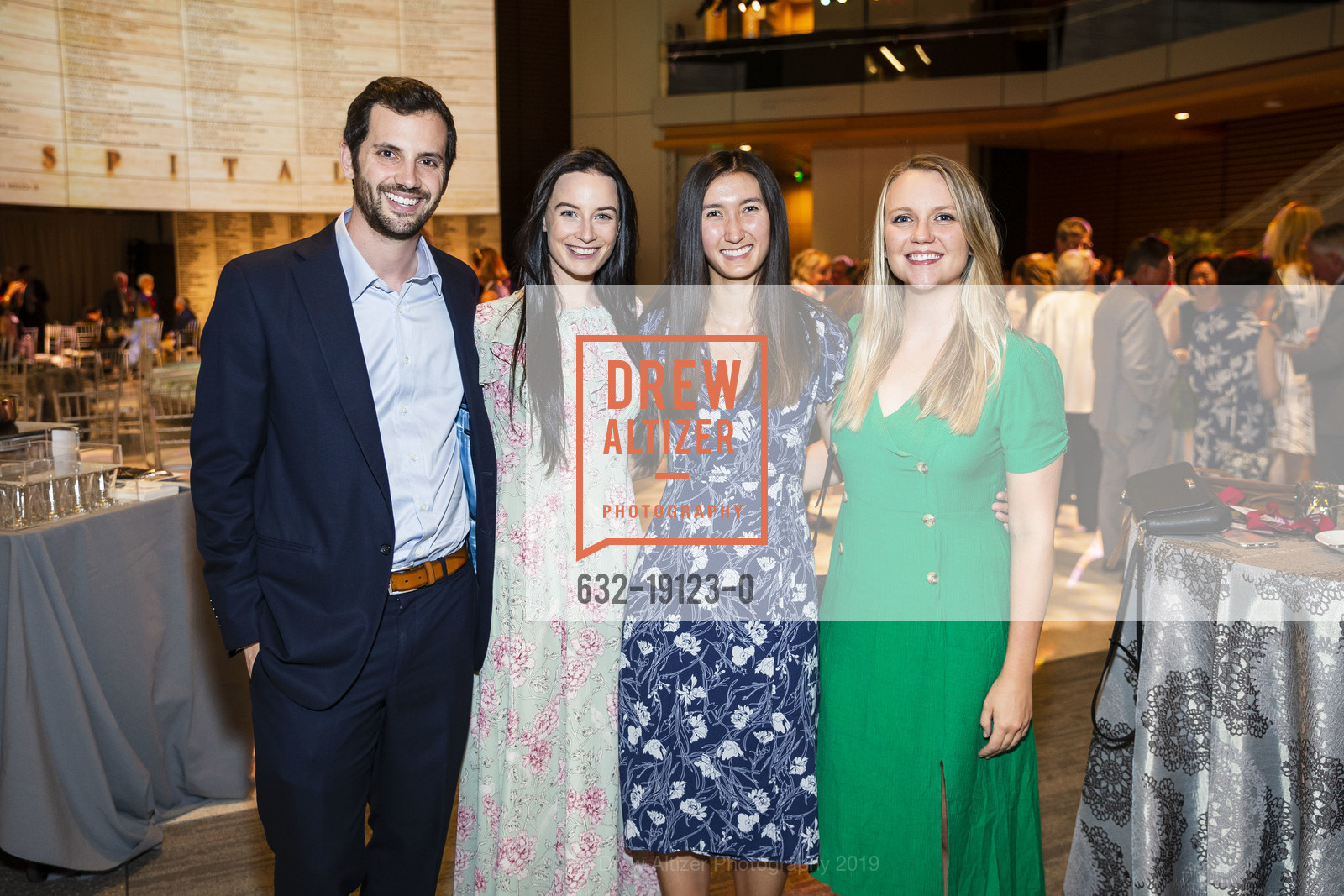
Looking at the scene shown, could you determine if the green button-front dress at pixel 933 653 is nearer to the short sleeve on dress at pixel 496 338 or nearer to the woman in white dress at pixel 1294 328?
the short sleeve on dress at pixel 496 338

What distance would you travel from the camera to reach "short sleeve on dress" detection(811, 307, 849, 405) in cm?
198

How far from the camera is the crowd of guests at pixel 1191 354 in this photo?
15.1 ft

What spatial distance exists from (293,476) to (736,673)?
95cm

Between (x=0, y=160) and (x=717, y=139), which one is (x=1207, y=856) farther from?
(x=717, y=139)

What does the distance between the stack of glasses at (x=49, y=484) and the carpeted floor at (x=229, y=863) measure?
0.99m

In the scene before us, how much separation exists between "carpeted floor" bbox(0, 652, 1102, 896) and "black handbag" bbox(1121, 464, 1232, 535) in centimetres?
113

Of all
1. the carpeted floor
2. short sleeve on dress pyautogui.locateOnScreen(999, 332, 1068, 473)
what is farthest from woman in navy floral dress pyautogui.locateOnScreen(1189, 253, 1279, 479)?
short sleeve on dress pyautogui.locateOnScreen(999, 332, 1068, 473)

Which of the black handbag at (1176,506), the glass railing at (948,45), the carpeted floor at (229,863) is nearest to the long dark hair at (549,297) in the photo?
the black handbag at (1176,506)

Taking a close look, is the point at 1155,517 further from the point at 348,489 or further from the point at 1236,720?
the point at 348,489

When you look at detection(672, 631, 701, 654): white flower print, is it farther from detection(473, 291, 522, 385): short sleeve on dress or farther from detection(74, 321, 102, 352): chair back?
detection(74, 321, 102, 352): chair back

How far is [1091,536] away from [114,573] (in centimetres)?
564

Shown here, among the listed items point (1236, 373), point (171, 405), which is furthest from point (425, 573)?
point (171, 405)

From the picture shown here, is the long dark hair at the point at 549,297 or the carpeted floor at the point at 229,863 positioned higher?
A: the long dark hair at the point at 549,297

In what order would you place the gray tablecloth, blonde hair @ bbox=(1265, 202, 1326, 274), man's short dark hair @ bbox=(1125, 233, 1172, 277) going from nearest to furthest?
→ the gray tablecloth → blonde hair @ bbox=(1265, 202, 1326, 274) → man's short dark hair @ bbox=(1125, 233, 1172, 277)
